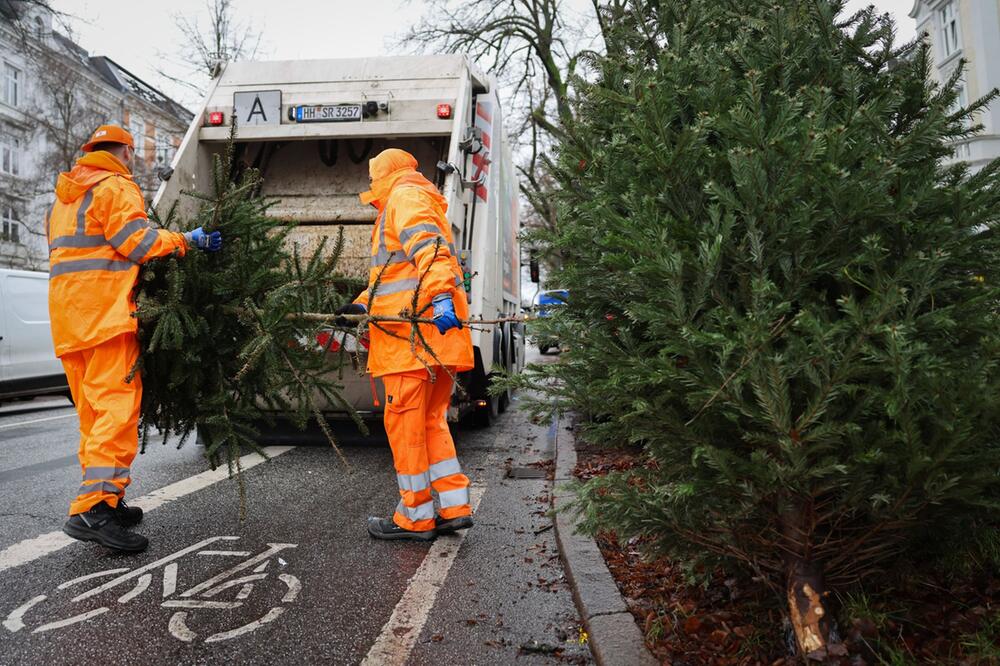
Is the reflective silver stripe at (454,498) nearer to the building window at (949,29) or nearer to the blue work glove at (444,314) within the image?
the blue work glove at (444,314)

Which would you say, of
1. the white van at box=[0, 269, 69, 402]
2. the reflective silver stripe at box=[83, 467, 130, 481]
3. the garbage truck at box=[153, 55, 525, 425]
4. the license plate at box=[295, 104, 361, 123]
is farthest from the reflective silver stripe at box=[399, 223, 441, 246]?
the white van at box=[0, 269, 69, 402]

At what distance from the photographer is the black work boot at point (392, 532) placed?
159 inches

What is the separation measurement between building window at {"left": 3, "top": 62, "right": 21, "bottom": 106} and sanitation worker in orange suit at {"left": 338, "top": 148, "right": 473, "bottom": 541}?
32870 mm

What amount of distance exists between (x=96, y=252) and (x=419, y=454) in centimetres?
185

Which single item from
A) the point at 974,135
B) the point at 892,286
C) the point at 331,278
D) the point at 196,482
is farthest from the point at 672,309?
the point at 196,482

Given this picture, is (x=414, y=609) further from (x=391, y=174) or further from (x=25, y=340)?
(x=25, y=340)

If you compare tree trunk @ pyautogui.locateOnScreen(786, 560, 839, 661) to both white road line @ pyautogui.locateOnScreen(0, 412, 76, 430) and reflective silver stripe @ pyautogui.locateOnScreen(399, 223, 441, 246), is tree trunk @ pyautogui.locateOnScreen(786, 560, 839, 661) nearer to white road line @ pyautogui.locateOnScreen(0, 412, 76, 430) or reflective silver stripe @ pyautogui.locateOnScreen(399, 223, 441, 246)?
reflective silver stripe @ pyautogui.locateOnScreen(399, 223, 441, 246)

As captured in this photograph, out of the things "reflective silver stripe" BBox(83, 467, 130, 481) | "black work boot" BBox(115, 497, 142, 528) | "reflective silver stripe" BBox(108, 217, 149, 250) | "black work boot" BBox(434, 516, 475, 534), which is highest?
"reflective silver stripe" BBox(108, 217, 149, 250)

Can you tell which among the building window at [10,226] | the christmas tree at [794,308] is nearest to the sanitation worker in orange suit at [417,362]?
the christmas tree at [794,308]

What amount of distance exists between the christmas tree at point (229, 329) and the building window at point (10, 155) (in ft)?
104

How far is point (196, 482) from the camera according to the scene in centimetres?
529

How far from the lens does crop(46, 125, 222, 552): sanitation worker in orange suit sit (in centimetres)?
370

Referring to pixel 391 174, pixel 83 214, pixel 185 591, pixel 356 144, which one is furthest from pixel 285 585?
pixel 356 144

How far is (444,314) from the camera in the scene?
146 inches
